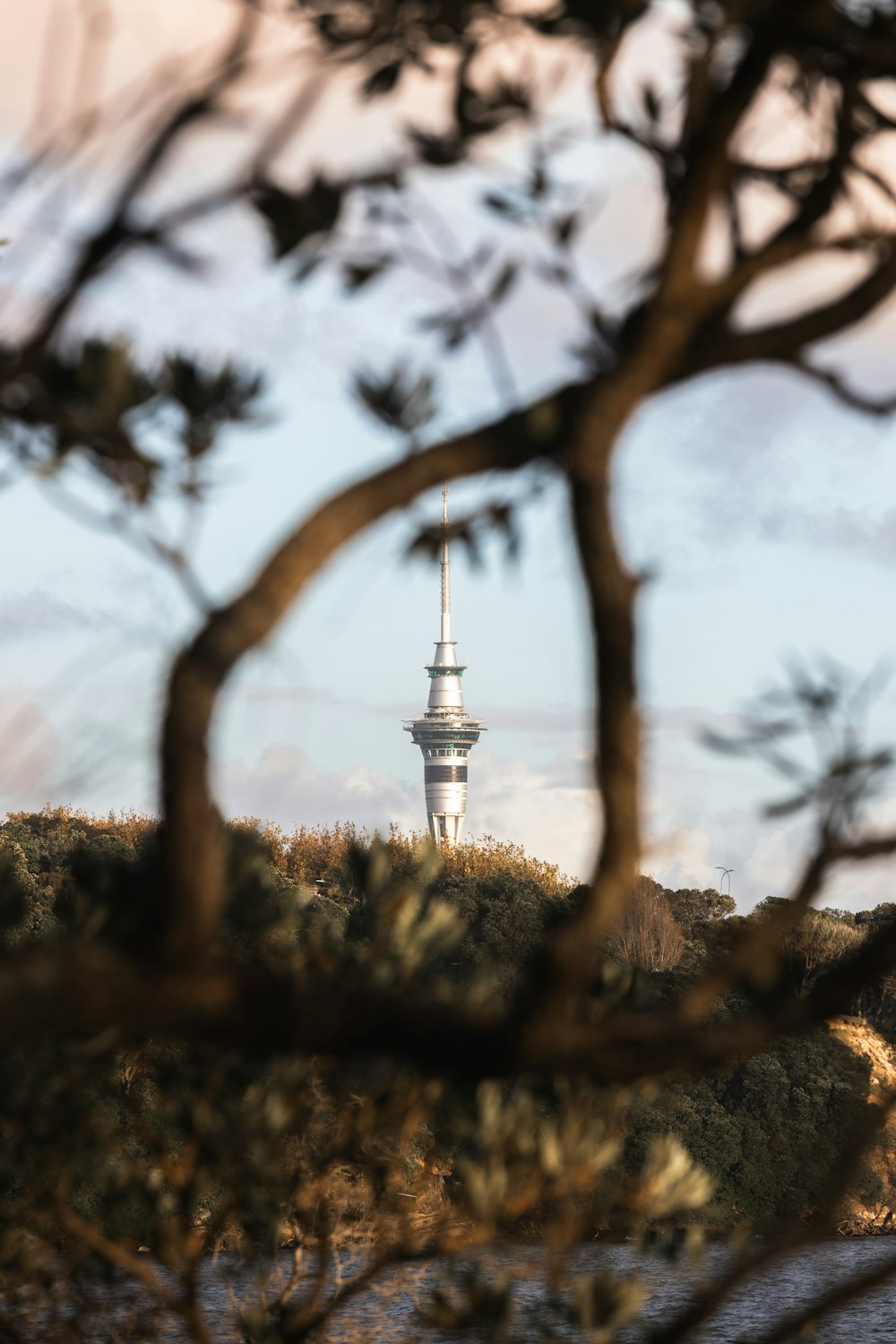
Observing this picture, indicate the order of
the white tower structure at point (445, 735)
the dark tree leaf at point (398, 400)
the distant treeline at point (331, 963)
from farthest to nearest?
the white tower structure at point (445, 735) < the distant treeline at point (331, 963) < the dark tree leaf at point (398, 400)

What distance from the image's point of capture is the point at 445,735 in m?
132

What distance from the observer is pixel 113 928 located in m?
5.07

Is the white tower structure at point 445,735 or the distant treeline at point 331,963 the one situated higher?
the white tower structure at point 445,735

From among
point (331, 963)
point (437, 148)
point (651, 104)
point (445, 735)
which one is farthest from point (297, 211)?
point (445, 735)

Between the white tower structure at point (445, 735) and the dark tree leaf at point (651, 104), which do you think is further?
the white tower structure at point (445, 735)

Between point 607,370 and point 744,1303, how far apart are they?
121ft

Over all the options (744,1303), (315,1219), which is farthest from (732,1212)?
(315,1219)

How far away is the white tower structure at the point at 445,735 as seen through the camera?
130 meters

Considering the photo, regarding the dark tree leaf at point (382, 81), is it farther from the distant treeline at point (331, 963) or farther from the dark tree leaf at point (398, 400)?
the distant treeline at point (331, 963)

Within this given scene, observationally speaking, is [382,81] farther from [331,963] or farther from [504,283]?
[331,963]

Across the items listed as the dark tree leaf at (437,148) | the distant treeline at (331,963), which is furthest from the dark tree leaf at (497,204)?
the distant treeline at (331,963)

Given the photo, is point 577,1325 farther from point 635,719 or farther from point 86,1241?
point 86,1241

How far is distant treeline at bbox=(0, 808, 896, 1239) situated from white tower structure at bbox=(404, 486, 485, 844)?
181 feet

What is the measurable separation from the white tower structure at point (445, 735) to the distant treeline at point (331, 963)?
5509cm
